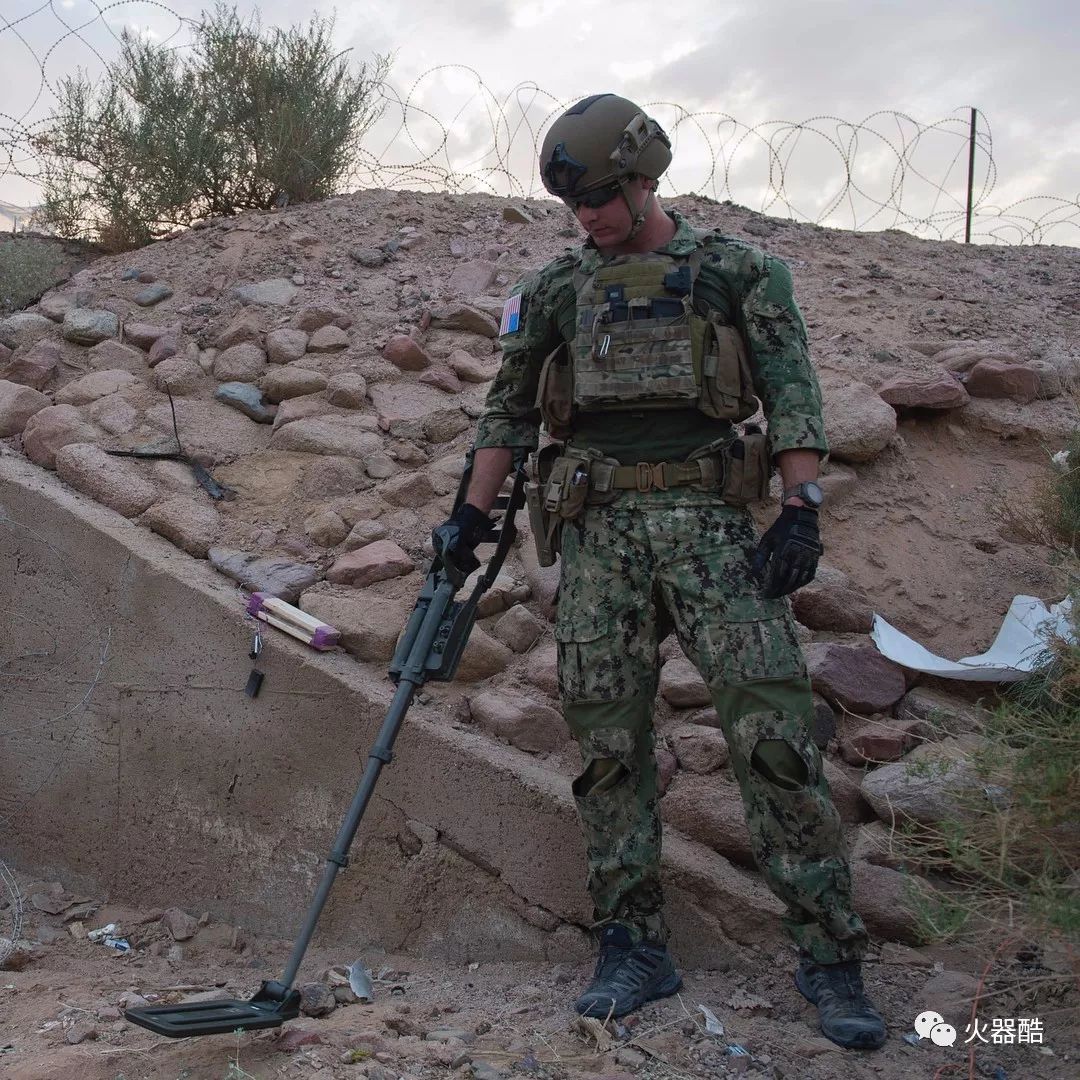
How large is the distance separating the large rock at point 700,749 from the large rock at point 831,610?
2.01 ft

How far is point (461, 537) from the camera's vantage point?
2955 mm

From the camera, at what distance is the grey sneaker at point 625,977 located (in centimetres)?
264

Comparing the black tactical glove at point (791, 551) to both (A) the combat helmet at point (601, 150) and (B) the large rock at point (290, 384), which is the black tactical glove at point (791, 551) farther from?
(B) the large rock at point (290, 384)

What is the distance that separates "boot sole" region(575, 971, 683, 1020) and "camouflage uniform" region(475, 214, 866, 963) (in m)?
0.11

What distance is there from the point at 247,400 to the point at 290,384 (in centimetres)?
19

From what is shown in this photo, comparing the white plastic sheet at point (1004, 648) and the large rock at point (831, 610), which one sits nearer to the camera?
the white plastic sheet at point (1004, 648)

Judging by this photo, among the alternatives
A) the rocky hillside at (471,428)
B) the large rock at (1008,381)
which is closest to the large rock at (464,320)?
the rocky hillside at (471,428)

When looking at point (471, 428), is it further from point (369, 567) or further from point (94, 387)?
point (94, 387)

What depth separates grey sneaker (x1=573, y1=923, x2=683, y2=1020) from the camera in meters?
2.64

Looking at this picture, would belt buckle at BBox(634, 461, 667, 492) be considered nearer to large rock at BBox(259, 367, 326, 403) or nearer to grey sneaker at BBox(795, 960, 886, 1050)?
grey sneaker at BBox(795, 960, 886, 1050)

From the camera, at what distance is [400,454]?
4.59 metres

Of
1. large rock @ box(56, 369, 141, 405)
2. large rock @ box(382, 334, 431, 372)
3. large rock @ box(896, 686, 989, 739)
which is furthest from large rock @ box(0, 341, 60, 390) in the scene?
large rock @ box(896, 686, 989, 739)

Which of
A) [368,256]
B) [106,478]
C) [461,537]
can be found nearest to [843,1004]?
[461,537]

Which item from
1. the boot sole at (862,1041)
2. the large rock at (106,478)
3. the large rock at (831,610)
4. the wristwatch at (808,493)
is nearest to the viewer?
the boot sole at (862,1041)
